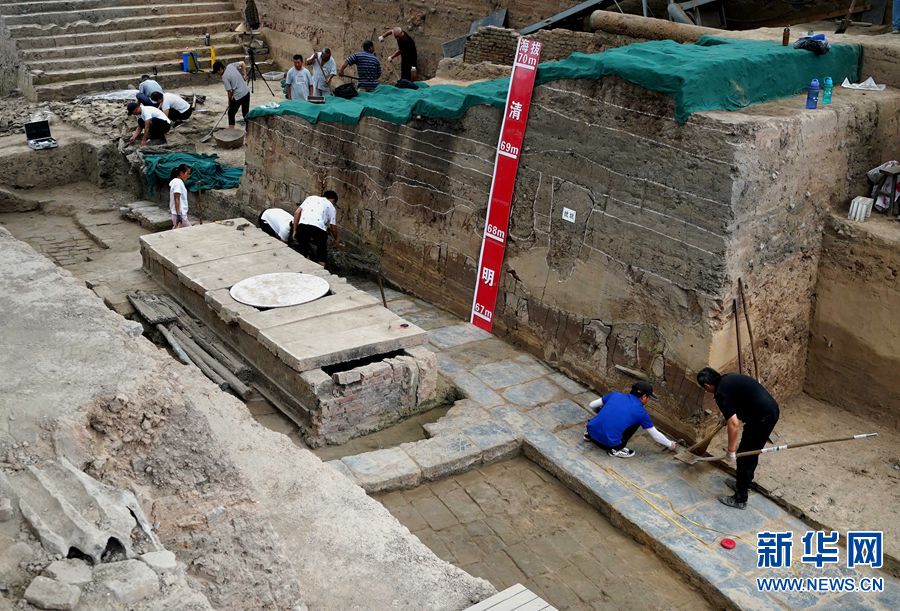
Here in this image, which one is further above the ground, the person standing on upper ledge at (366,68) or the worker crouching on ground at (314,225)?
the person standing on upper ledge at (366,68)

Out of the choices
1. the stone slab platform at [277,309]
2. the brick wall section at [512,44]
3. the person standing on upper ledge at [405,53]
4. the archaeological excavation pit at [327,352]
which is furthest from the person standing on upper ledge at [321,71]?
the archaeological excavation pit at [327,352]

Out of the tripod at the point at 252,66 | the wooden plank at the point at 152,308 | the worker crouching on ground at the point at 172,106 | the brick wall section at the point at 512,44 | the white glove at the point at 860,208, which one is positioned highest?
the brick wall section at the point at 512,44

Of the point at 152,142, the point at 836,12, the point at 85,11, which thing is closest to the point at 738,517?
the point at 836,12

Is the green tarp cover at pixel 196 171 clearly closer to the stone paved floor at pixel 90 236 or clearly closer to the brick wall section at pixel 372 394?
the stone paved floor at pixel 90 236

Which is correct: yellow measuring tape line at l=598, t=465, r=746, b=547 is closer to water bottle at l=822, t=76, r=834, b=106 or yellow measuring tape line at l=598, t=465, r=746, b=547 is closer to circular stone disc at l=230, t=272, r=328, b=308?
circular stone disc at l=230, t=272, r=328, b=308

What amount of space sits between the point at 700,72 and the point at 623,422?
106 inches

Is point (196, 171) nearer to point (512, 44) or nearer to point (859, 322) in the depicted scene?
point (512, 44)

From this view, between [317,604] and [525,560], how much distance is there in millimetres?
2161

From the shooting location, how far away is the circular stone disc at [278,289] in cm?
789

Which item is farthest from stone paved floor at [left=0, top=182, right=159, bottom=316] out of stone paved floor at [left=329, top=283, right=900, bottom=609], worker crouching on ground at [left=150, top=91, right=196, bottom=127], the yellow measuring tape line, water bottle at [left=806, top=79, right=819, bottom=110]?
water bottle at [left=806, top=79, right=819, bottom=110]

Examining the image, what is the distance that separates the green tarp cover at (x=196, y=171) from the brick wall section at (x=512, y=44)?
382 cm

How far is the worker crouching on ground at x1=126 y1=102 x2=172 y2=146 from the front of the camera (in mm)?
13789

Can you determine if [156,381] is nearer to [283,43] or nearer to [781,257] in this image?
[781,257]

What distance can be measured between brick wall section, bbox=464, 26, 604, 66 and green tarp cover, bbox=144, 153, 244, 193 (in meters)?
3.82
